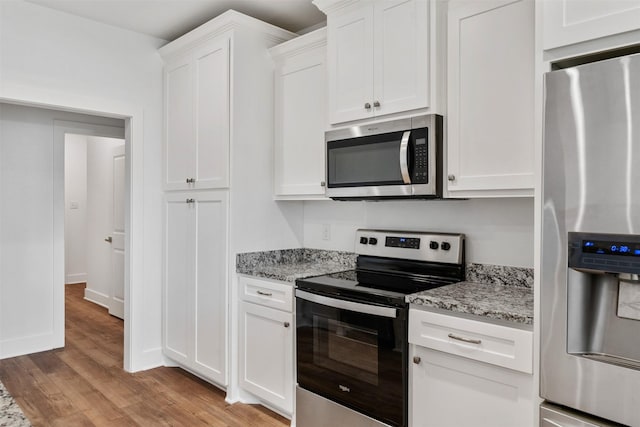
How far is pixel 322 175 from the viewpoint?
2719mm

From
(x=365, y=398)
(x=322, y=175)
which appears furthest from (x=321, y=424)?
(x=322, y=175)

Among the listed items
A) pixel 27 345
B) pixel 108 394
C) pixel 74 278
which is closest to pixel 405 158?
pixel 108 394

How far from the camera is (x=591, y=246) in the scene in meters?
1.33

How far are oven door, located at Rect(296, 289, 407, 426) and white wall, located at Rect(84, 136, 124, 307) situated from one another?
3829 mm

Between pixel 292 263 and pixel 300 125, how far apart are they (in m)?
0.95

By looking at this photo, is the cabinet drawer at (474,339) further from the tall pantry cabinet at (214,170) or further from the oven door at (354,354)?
the tall pantry cabinet at (214,170)

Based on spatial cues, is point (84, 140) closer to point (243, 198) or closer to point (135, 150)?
point (135, 150)

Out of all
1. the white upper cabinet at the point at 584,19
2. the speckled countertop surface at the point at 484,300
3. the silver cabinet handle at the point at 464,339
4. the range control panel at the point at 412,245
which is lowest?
the silver cabinet handle at the point at 464,339

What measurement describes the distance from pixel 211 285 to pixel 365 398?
133 cm

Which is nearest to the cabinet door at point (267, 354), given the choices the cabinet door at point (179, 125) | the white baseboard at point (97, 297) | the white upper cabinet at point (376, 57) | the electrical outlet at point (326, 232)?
the electrical outlet at point (326, 232)

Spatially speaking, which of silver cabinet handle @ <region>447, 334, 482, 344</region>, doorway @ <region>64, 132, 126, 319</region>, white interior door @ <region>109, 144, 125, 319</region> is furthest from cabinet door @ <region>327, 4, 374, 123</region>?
white interior door @ <region>109, 144, 125, 319</region>

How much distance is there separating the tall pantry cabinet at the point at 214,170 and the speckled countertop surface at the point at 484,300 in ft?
4.44

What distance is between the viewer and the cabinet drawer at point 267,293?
251cm

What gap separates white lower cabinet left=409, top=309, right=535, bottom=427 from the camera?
1.64 meters
